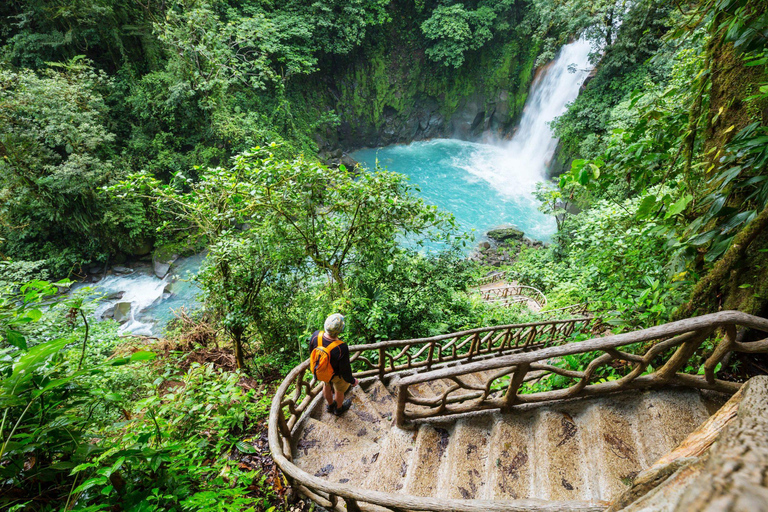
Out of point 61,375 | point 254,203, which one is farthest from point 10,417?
point 254,203

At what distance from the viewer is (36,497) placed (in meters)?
1.63

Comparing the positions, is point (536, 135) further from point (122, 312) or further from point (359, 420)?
point (122, 312)

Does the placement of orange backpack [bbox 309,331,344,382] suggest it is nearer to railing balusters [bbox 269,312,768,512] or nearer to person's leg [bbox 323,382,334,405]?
railing balusters [bbox 269,312,768,512]

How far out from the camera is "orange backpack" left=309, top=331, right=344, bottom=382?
326 cm

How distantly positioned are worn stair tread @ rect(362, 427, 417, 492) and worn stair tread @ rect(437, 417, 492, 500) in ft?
1.10

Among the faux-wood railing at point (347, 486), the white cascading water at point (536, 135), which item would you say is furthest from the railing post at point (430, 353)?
the white cascading water at point (536, 135)

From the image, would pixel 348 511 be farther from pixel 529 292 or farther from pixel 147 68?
Result: pixel 147 68

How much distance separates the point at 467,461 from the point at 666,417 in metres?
1.42

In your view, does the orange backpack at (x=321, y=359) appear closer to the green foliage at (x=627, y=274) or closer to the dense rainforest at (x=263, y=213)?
the dense rainforest at (x=263, y=213)

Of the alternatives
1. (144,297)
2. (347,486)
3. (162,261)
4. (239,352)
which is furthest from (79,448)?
(162,261)

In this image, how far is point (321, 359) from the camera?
10.7ft

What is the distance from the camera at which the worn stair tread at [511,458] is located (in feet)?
7.42

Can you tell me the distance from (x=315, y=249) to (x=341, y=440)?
10.5ft

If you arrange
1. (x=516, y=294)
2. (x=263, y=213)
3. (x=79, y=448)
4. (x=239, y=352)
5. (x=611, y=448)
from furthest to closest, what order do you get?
(x=516, y=294) → (x=239, y=352) → (x=263, y=213) → (x=611, y=448) → (x=79, y=448)
